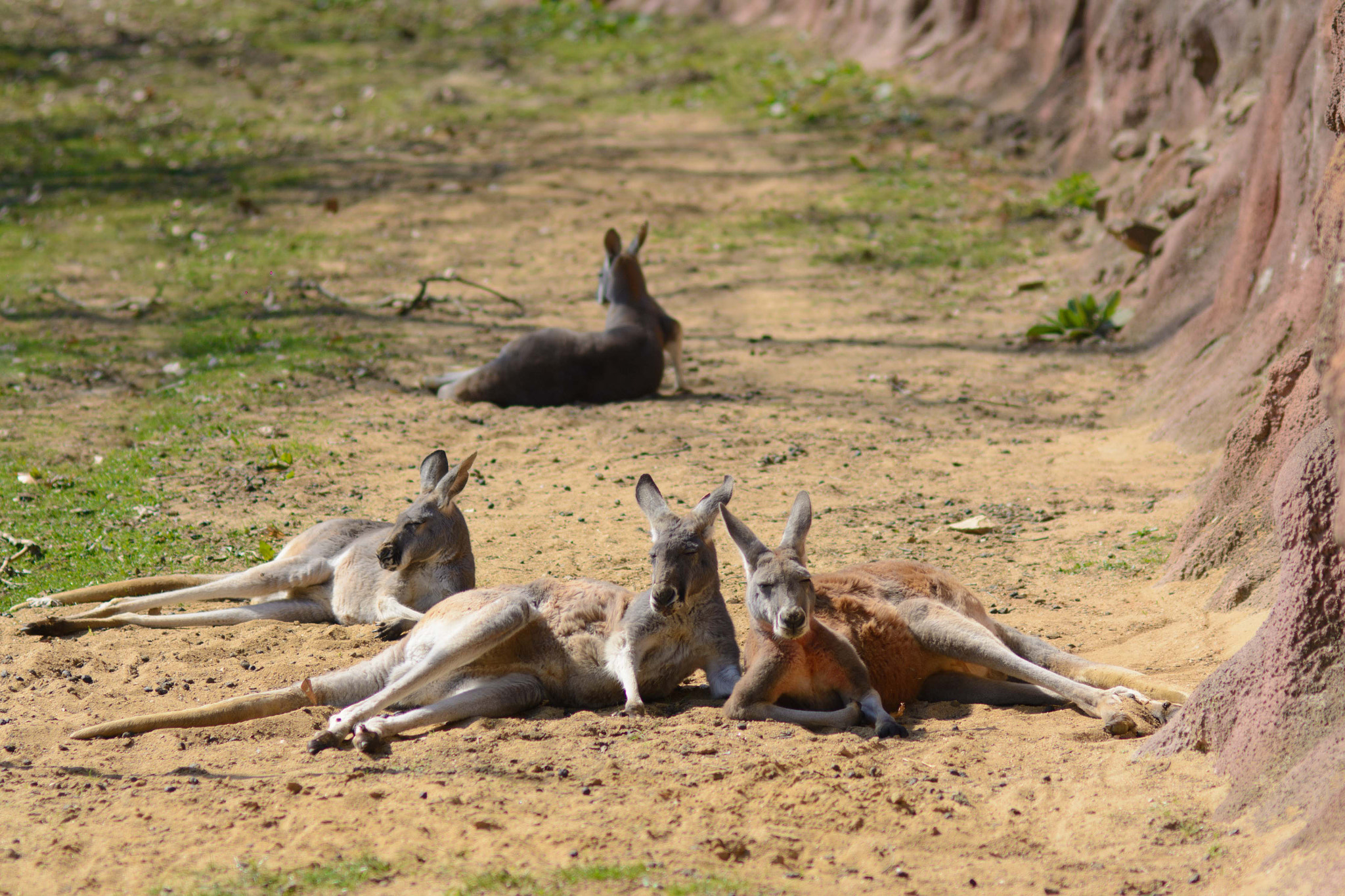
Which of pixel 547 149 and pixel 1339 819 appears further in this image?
pixel 547 149

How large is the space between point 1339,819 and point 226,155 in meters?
17.0

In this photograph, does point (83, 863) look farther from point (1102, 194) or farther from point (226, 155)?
point (226, 155)

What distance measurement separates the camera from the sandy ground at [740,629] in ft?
12.3

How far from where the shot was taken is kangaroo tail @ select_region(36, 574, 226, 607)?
6.46 metres

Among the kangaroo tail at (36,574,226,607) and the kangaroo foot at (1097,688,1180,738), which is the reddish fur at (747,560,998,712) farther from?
the kangaroo tail at (36,574,226,607)

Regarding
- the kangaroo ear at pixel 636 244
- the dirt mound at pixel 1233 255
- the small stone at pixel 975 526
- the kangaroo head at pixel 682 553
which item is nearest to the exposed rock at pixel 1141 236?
the dirt mound at pixel 1233 255

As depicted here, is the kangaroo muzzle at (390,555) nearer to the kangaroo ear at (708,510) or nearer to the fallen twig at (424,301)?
the kangaroo ear at (708,510)

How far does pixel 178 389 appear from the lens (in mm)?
10055

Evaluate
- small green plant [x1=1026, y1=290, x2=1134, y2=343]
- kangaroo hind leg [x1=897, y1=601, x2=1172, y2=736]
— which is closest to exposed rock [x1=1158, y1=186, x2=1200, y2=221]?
small green plant [x1=1026, y1=290, x2=1134, y2=343]

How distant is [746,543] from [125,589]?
11.2 ft

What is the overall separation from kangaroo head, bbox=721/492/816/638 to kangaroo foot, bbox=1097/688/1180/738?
1104mm

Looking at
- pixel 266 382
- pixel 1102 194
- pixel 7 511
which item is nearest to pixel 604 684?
pixel 7 511

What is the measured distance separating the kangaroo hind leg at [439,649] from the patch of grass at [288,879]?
3.53 ft

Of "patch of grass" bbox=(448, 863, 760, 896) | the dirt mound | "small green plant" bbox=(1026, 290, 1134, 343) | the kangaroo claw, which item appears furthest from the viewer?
"small green plant" bbox=(1026, 290, 1134, 343)
